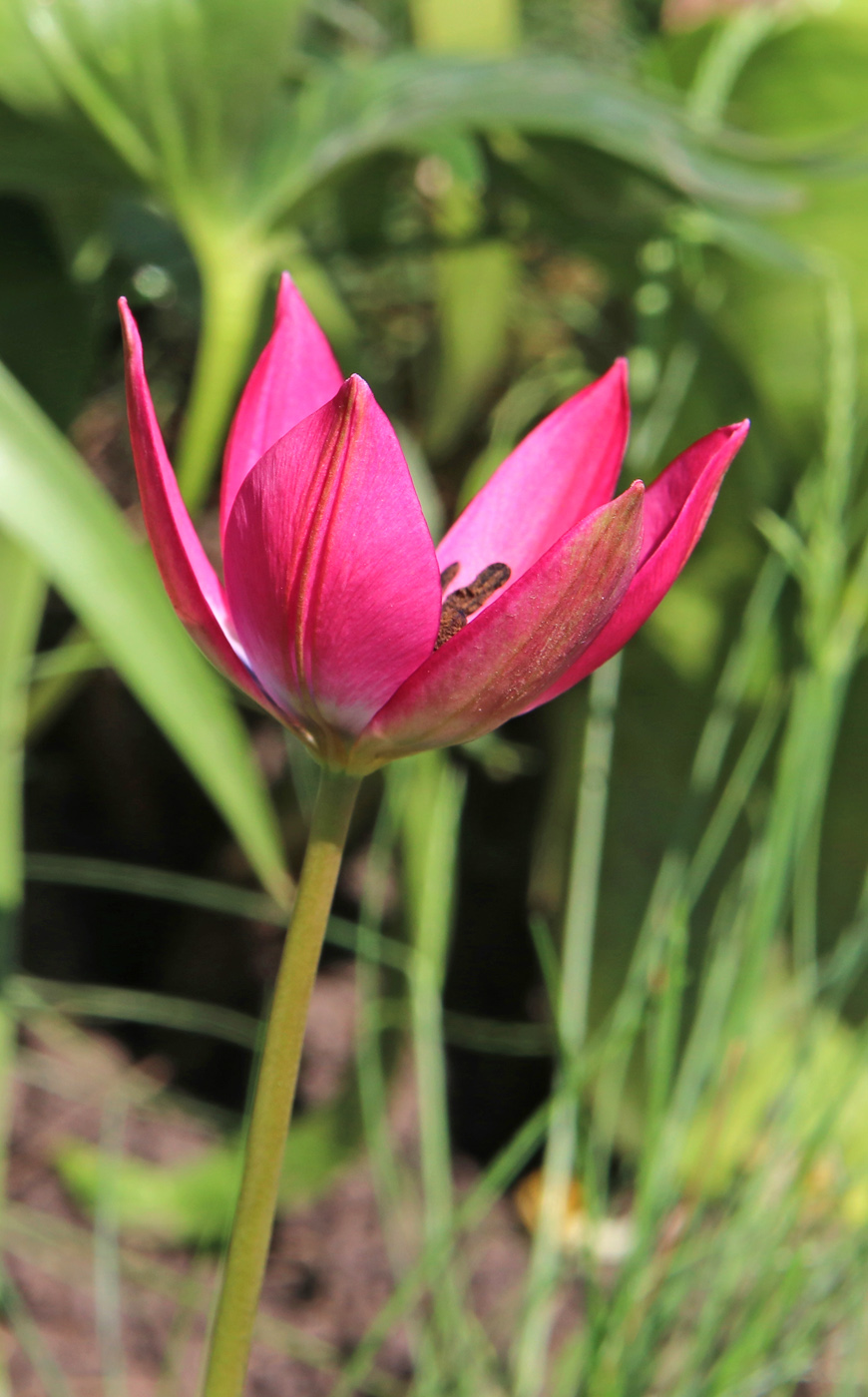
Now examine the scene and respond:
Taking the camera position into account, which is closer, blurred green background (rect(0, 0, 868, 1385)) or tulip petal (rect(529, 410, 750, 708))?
tulip petal (rect(529, 410, 750, 708))

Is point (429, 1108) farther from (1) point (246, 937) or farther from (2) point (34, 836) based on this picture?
(2) point (34, 836)

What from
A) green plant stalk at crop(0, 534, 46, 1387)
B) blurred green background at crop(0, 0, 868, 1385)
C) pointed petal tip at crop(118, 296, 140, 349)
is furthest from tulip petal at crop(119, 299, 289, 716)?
green plant stalk at crop(0, 534, 46, 1387)

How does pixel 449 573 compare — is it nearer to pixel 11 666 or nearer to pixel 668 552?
pixel 668 552

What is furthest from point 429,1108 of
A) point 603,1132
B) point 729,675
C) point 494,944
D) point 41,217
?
point 41,217

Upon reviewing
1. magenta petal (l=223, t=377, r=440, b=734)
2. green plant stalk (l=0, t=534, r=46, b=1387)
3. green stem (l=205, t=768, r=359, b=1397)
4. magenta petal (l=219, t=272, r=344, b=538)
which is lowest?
green stem (l=205, t=768, r=359, b=1397)

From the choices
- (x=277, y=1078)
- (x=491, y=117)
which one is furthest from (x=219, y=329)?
(x=277, y=1078)

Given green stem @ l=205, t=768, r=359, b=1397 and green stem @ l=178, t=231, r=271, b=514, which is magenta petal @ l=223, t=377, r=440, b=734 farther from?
green stem @ l=178, t=231, r=271, b=514

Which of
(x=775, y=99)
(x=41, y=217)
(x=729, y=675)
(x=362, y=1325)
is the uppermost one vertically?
(x=41, y=217)

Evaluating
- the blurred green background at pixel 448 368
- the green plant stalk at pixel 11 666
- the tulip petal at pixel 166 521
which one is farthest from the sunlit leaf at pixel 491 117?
the tulip petal at pixel 166 521
